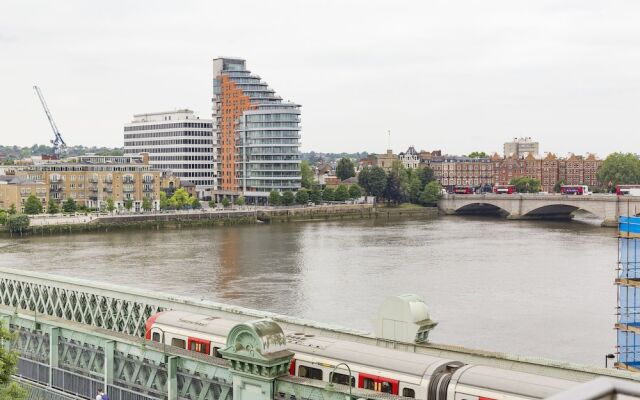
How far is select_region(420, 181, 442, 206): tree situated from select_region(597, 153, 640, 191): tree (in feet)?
108

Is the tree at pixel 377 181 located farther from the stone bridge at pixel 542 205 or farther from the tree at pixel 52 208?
the tree at pixel 52 208

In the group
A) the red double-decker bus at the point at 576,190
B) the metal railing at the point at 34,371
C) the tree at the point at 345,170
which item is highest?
the tree at the point at 345,170

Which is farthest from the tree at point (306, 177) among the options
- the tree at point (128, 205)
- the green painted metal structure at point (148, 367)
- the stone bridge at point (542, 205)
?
the green painted metal structure at point (148, 367)

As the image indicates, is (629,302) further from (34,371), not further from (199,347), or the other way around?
(34,371)

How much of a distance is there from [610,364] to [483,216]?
87714mm

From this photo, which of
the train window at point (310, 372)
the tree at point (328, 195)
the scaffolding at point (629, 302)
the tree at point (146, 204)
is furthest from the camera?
the tree at point (328, 195)

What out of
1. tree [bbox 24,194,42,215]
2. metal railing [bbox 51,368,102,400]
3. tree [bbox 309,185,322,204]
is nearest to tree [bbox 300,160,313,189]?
tree [bbox 309,185,322,204]

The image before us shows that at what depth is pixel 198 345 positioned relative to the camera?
17.1 metres

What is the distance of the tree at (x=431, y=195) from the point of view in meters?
119

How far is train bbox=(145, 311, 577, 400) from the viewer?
11.9 m

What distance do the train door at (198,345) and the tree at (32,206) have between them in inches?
2996

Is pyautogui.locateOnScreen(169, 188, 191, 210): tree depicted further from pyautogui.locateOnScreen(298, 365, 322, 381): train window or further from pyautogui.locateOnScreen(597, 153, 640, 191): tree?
pyautogui.locateOnScreen(298, 365, 322, 381): train window

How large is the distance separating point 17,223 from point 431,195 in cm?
6391

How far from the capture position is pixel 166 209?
100688 mm
